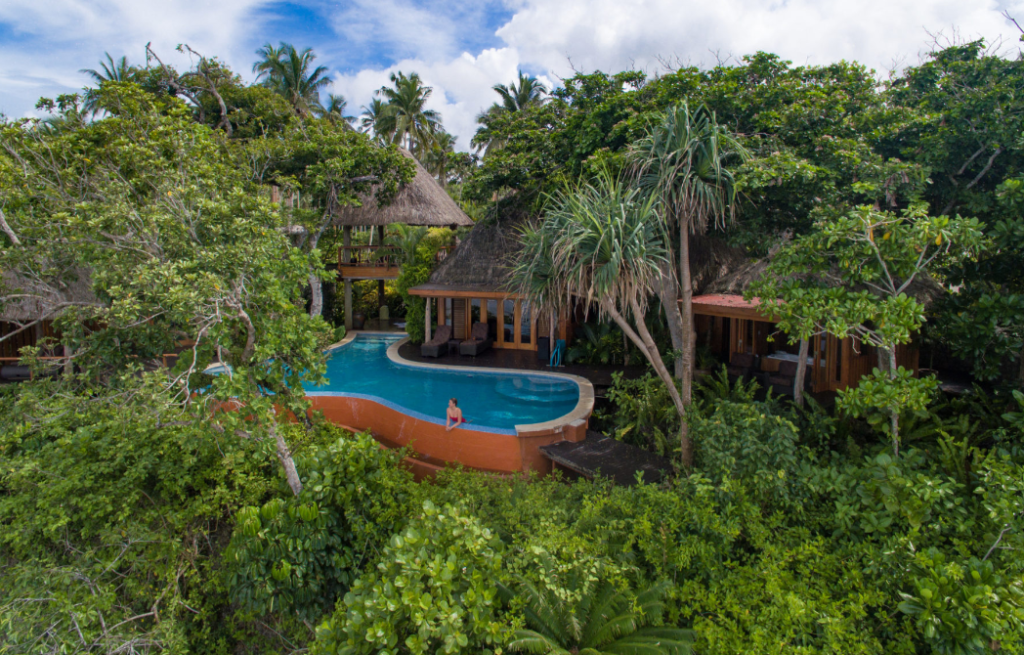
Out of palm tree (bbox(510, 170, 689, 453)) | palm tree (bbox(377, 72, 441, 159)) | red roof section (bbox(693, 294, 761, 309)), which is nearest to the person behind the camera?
palm tree (bbox(510, 170, 689, 453))

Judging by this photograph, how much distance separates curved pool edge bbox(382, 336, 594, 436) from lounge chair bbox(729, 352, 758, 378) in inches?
120

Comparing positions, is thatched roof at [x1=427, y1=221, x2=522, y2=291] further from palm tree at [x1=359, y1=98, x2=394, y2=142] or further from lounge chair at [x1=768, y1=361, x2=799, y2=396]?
palm tree at [x1=359, y1=98, x2=394, y2=142]

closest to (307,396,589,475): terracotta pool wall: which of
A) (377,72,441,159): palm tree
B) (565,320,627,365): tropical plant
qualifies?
(565,320,627,365): tropical plant

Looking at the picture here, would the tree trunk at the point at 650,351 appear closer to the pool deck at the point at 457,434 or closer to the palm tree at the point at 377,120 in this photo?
the pool deck at the point at 457,434

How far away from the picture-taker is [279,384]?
5.62 meters

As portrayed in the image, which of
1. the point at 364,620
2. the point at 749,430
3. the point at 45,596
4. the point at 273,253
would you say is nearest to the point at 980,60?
the point at 749,430

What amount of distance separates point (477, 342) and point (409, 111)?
18.8 metres

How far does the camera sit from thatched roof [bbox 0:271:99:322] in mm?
6859

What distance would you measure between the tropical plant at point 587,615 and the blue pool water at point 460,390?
4769mm

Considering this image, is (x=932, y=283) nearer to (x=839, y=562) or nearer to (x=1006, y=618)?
(x=839, y=562)

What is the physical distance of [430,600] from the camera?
371 cm

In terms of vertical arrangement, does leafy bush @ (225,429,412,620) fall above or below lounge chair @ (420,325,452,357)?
below

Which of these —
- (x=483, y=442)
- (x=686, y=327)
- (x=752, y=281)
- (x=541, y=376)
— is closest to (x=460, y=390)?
(x=541, y=376)

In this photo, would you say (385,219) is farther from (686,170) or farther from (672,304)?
(686,170)
